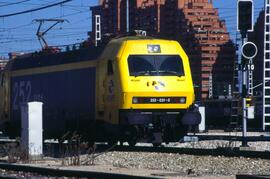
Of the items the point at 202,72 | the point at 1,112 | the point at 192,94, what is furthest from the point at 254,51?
the point at 202,72

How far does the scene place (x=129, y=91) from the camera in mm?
20891

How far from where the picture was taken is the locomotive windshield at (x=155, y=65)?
2144 cm

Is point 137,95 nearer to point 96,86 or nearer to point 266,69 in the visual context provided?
point 96,86

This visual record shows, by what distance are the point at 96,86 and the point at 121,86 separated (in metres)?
1.68

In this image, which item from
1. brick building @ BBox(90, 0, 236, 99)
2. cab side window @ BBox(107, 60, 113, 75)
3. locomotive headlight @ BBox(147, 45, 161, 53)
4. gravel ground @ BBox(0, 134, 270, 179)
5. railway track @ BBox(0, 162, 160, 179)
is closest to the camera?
railway track @ BBox(0, 162, 160, 179)

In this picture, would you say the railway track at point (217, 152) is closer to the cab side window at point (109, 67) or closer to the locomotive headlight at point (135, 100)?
the locomotive headlight at point (135, 100)

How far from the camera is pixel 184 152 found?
20031 mm

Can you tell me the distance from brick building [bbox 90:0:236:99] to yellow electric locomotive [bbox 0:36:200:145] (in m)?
26.2

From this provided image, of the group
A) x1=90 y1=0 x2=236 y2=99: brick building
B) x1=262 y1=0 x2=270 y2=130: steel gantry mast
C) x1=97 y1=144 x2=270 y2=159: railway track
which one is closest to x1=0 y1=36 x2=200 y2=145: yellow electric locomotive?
x1=97 y1=144 x2=270 y2=159: railway track

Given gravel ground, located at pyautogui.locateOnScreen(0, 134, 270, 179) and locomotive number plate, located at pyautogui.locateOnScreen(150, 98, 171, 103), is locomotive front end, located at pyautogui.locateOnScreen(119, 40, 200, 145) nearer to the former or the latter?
locomotive number plate, located at pyautogui.locateOnScreen(150, 98, 171, 103)

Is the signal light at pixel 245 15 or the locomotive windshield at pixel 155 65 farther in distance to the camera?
the locomotive windshield at pixel 155 65

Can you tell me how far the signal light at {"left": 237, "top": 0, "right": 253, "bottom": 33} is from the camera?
803 inches

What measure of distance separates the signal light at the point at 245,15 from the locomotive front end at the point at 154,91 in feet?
8.21

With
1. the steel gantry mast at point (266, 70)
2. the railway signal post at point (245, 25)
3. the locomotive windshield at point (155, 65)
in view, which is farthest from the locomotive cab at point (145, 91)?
the steel gantry mast at point (266, 70)
